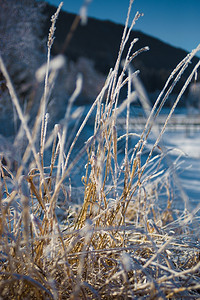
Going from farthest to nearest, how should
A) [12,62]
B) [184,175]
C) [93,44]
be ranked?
[93,44] → [184,175] → [12,62]

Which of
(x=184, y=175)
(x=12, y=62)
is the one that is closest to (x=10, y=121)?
(x=12, y=62)

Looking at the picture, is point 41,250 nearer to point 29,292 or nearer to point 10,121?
point 29,292

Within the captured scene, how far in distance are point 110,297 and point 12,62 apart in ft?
5.74

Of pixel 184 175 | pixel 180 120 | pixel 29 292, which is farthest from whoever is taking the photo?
pixel 180 120

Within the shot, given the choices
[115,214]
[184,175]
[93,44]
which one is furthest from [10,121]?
[93,44]

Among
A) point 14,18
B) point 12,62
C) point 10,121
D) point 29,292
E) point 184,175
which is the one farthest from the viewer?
point 184,175

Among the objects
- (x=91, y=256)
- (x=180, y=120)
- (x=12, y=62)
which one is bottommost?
(x=180, y=120)

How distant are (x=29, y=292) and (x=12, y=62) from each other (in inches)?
67.6

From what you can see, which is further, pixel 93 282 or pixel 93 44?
pixel 93 44

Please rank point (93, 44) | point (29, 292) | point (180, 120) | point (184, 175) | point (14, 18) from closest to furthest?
point (29, 292)
point (14, 18)
point (184, 175)
point (180, 120)
point (93, 44)

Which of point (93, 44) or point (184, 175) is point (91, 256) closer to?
point (184, 175)

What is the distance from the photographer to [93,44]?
36.9 feet

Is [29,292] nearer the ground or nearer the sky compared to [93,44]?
nearer the ground

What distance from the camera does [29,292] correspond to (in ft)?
1.32
